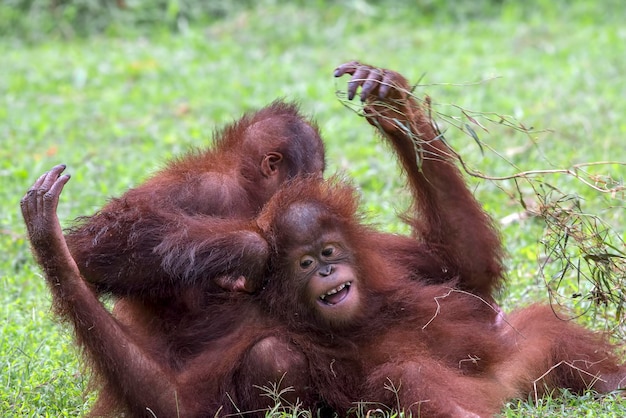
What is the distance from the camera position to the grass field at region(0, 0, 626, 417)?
498 cm

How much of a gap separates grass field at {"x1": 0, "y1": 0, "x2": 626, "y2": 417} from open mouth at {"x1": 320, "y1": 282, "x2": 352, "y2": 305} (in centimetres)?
70

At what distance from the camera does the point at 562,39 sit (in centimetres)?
1029

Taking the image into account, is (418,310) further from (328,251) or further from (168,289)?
(168,289)

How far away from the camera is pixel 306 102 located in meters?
8.52

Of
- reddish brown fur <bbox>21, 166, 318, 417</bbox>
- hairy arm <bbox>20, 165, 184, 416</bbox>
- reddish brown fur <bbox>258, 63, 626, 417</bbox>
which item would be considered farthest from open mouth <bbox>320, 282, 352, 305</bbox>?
hairy arm <bbox>20, 165, 184, 416</bbox>

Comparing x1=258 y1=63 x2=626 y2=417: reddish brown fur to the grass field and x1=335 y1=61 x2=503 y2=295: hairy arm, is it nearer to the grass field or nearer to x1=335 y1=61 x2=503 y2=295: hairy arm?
x1=335 y1=61 x2=503 y2=295: hairy arm

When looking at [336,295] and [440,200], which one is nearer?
[336,295]

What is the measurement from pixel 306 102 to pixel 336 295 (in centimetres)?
494

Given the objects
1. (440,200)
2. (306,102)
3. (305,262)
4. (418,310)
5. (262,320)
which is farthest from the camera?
(306,102)

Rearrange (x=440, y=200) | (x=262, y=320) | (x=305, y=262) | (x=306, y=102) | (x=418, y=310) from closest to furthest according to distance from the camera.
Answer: (x=305, y=262) < (x=262, y=320) < (x=418, y=310) < (x=440, y=200) < (x=306, y=102)

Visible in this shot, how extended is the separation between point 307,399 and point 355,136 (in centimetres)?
433

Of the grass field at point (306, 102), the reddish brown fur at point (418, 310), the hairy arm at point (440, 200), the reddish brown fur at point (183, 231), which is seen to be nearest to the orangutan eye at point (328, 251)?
the reddish brown fur at point (418, 310)

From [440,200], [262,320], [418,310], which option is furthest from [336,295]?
[440,200]

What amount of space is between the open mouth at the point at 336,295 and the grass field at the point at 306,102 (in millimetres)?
696
